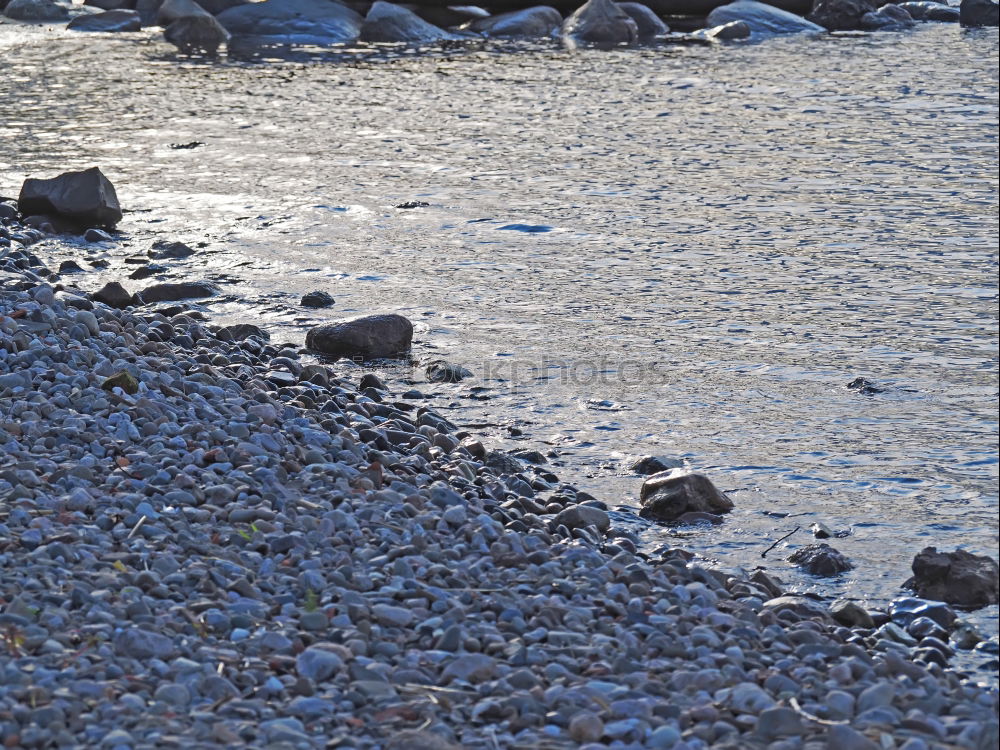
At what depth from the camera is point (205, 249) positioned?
10539 millimetres

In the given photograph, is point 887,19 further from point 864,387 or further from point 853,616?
point 853,616

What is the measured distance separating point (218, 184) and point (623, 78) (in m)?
6.82

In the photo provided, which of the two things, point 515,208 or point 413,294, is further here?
point 515,208

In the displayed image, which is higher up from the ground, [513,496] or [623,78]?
[623,78]

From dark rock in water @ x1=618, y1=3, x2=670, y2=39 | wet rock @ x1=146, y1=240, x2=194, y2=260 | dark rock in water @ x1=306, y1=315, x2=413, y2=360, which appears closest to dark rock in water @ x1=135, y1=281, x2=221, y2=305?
wet rock @ x1=146, y1=240, x2=194, y2=260

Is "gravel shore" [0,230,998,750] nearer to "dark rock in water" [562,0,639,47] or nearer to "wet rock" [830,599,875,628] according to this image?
"wet rock" [830,599,875,628]

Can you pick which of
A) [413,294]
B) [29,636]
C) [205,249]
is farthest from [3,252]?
[29,636]

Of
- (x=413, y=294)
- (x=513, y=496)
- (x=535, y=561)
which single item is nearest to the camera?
(x=535, y=561)

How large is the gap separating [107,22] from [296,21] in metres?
3.89

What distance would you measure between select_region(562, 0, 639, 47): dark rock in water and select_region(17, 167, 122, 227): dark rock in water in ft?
37.0

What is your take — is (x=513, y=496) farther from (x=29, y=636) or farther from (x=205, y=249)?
(x=205, y=249)

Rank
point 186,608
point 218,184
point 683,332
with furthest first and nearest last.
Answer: point 218,184 < point 683,332 < point 186,608

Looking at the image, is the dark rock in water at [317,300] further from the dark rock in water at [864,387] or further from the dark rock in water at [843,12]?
the dark rock in water at [843,12]

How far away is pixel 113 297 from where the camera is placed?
8.78 metres
